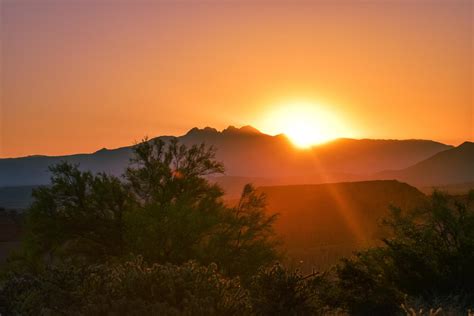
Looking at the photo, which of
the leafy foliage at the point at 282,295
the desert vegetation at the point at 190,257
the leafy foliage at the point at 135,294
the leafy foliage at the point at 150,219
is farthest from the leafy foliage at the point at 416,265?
the leafy foliage at the point at 135,294

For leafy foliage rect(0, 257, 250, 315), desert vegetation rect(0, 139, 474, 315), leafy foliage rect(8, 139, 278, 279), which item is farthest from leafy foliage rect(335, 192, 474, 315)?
leafy foliage rect(0, 257, 250, 315)

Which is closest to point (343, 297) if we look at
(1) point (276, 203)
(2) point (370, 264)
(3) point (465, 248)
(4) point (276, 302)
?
(2) point (370, 264)

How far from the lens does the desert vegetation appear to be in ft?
40.1

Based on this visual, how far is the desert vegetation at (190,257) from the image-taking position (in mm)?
12211

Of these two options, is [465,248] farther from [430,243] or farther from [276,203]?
[276,203]

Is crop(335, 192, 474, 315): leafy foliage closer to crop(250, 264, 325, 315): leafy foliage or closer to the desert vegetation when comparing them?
the desert vegetation

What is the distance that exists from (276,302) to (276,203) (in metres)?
67.2

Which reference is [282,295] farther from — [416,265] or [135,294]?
[416,265]

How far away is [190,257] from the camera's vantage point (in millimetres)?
21703

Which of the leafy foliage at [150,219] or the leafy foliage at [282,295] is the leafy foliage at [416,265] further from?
the leafy foliage at [150,219]

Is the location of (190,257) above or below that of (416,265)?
above

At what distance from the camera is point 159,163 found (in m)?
24.6

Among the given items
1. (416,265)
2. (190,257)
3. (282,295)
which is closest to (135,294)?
(282,295)

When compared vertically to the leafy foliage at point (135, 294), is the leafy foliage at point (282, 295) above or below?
below
